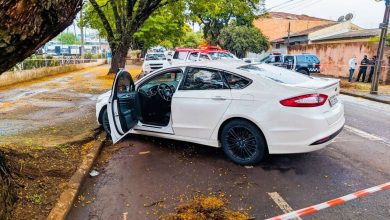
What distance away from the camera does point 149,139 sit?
643 cm

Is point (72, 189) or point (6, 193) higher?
point (6, 193)

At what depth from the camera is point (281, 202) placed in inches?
152

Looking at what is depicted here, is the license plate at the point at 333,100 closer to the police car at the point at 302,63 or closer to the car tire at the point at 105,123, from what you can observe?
the car tire at the point at 105,123

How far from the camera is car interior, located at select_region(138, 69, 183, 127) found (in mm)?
5988

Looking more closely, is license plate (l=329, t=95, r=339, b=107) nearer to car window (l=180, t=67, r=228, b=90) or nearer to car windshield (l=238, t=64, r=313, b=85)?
car windshield (l=238, t=64, r=313, b=85)

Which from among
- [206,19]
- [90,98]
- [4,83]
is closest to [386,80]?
[90,98]

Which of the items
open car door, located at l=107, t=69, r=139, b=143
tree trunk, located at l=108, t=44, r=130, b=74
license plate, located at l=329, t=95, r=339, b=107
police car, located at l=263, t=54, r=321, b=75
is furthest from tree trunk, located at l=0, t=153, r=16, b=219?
police car, located at l=263, t=54, r=321, b=75

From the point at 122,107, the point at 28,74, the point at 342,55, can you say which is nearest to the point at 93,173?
the point at 122,107

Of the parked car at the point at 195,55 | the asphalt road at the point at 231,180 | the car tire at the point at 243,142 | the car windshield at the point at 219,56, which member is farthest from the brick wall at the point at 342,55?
the car tire at the point at 243,142

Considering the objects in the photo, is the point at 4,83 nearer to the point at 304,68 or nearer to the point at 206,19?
the point at 304,68

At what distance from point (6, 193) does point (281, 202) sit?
3.06 m

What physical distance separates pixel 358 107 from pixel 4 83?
14.6 meters

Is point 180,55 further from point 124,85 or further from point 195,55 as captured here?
point 124,85

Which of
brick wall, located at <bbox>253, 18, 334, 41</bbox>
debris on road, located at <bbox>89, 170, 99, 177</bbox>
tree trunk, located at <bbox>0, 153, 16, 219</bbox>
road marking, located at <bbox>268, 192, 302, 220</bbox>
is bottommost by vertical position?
debris on road, located at <bbox>89, 170, 99, 177</bbox>
